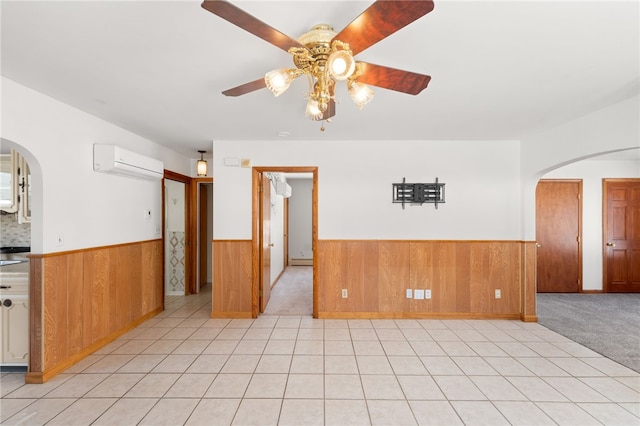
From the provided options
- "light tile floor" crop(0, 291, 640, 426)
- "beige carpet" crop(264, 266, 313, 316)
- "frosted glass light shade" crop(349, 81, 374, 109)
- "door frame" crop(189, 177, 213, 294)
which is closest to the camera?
"frosted glass light shade" crop(349, 81, 374, 109)

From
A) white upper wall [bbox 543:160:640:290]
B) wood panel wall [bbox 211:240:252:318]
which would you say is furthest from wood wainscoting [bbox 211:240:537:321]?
white upper wall [bbox 543:160:640:290]

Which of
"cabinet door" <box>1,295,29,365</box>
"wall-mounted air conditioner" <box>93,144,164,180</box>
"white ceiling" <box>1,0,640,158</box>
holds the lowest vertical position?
"cabinet door" <box>1,295,29,365</box>

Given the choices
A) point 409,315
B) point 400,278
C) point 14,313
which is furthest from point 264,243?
point 14,313

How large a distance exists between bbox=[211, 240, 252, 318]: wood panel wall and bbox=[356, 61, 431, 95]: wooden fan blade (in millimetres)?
2906

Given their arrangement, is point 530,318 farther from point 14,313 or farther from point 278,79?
point 14,313

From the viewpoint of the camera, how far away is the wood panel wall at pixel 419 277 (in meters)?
3.96

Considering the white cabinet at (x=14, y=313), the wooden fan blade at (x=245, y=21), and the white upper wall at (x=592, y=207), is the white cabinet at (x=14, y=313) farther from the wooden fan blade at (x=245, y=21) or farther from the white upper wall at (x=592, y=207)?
the white upper wall at (x=592, y=207)

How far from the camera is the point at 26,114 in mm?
2355

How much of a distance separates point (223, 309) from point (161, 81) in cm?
287

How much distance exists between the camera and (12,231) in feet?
13.1

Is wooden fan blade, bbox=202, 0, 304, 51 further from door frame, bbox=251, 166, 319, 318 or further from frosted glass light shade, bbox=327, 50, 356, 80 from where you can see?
door frame, bbox=251, 166, 319, 318

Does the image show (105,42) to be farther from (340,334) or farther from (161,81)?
(340,334)

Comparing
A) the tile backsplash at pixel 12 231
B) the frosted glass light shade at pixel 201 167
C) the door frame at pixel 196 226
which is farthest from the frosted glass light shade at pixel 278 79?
the tile backsplash at pixel 12 231

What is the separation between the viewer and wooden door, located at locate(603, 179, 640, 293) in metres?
5.25
